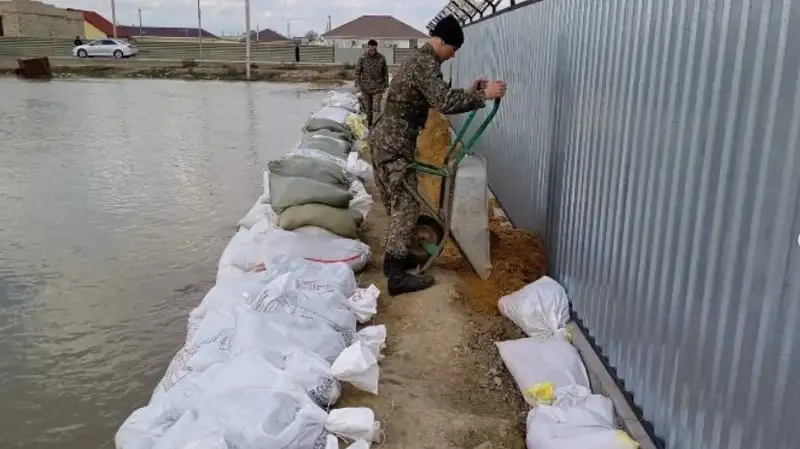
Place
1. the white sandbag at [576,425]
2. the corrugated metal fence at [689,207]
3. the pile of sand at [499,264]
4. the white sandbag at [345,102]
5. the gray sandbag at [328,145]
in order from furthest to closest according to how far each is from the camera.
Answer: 1. the white sandbag at [345,102]
2. the gray sandbag at [328,145]
3. the pile of sand at [499,264]
4. the white sandbag at [576,425]
5. the corrugated metal fence at [689,207]

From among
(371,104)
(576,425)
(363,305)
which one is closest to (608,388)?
(576,425)

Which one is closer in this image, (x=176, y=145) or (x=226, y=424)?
(x=226, y=424)

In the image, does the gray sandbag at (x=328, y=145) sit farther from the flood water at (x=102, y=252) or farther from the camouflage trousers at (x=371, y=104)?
the camouflage trousers at (x=371, y=104)

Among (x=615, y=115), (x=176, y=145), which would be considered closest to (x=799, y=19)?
(x=615, y=115)

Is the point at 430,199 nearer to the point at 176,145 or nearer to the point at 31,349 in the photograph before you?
the point at 31,349

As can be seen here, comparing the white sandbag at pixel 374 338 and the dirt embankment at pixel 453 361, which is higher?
the white sandbag at pixel 374 338

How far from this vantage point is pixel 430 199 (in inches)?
181

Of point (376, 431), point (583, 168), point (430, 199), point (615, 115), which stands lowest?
point (376, 431)

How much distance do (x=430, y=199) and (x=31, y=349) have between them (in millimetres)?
2525

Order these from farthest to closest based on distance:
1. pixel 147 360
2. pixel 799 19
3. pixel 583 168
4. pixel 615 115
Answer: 1. pixel 147 360
2. pixel 583 168
3. pixel 615 115
4. pixel 799 19

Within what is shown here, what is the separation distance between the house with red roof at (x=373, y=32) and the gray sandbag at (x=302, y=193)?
48.3 meters

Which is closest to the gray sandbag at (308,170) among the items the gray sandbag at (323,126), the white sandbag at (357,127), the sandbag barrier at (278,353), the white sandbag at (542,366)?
the sandbag barrier at (278,353)

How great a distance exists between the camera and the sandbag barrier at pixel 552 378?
103 inches

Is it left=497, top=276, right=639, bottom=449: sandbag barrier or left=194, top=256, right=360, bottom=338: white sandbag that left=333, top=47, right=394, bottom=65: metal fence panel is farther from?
left=497, top=276, right=639, bottom=449: sandbag barrier
